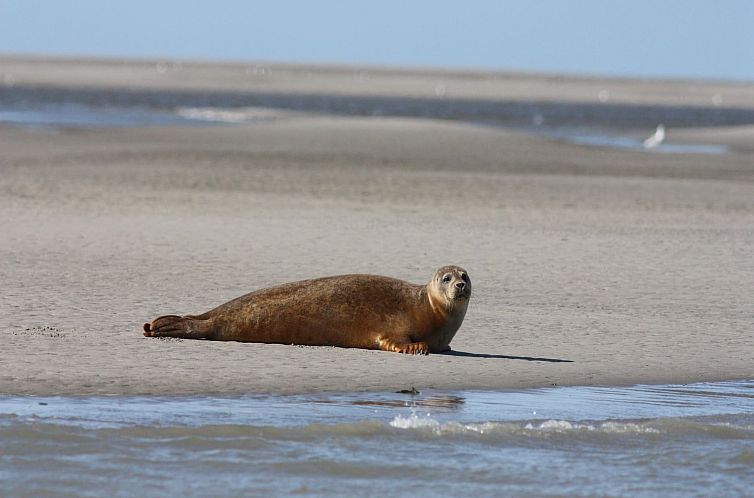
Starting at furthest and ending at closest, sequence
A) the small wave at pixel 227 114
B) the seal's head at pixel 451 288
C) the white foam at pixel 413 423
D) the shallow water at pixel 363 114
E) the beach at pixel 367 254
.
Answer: the small wave at pixel 227 114
the shallow water at pixel 363 114
the seal's head at pixel 451 288
the beach at pixel 367 254
the white foam at pixel 413 423

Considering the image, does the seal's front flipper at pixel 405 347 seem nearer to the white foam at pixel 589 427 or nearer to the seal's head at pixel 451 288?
the seal's head at pixel 451 288

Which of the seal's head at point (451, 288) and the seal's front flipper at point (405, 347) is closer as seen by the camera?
the seal's head at point (451, 288)

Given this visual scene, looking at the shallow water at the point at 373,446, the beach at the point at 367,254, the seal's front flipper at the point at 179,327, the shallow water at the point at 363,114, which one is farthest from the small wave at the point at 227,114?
the shallow water at the point at 373,446

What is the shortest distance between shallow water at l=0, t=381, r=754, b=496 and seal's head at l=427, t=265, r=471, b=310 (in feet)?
3.20

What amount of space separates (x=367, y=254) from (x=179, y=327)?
4.09m

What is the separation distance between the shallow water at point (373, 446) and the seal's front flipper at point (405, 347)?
104cm

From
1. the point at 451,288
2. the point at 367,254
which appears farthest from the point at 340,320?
the point at 367,254

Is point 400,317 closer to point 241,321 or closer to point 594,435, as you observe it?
point 241,321

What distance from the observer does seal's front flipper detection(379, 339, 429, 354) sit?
26.7 ft

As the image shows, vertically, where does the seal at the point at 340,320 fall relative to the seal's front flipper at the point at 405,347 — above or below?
above

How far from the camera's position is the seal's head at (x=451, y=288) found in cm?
798

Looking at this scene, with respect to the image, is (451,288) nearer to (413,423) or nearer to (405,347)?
(405,347)

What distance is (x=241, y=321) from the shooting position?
8.32 meters

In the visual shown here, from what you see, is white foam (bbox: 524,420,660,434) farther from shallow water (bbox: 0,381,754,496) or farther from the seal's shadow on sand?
the seal's shadow on sand
